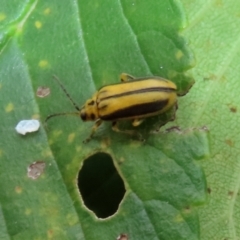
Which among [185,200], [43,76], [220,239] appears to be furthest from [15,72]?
[220,239]

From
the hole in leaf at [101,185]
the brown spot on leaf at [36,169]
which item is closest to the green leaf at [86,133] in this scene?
the brown spot on leaf at [36,169]

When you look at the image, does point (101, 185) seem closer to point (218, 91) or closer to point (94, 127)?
point (94, 127)

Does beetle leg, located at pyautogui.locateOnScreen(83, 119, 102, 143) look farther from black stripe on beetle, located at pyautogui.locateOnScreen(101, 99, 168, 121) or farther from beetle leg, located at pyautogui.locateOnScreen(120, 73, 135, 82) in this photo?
beetle leg, located at pyautogui.locateOnScreen(120, 73, 135, 82)

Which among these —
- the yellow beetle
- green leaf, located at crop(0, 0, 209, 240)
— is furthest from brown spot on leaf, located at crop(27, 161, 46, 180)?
the yellow beetle

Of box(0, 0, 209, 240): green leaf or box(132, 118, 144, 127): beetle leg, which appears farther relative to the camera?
box(132, 118, 144, 127): beetle leg

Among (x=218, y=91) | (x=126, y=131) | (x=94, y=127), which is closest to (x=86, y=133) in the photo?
(x=94, y=127)
